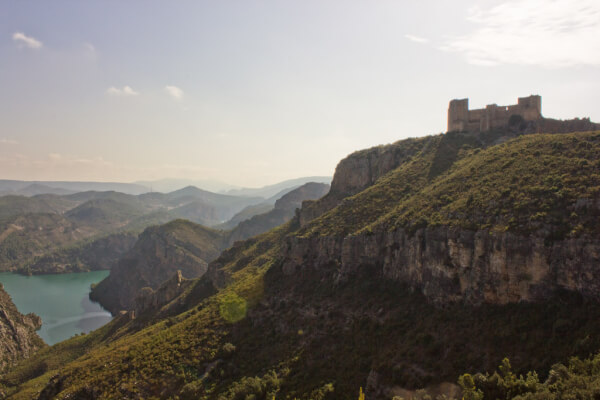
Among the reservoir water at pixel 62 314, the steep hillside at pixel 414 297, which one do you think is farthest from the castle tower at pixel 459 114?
the reservoir water at pixel 62 314

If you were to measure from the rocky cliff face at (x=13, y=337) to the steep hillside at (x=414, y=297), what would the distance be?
73.3 metres

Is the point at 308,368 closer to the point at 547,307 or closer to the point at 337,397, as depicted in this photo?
the point at 337,397

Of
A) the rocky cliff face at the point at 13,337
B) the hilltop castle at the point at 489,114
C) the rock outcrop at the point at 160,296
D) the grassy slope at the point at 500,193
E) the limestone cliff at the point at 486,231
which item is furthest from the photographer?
the rocky cliff face at the point at 13,337

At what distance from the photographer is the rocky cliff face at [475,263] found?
84.4 feet

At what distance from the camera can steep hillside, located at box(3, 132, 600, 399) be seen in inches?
1029

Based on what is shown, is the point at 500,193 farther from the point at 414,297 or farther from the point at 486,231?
the point at 414,297

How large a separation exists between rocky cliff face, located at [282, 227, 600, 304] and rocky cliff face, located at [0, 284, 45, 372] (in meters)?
113

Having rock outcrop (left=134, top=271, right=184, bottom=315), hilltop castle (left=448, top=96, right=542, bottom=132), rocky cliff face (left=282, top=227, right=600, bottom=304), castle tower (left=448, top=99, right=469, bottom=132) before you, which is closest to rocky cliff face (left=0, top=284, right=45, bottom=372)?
rock outcrop (left=134, top=271, right=184, bottom=315)

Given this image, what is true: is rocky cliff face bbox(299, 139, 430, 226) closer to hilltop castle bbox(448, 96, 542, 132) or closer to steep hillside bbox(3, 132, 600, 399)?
hilltop castle bbox(448, 96, 542, 132)

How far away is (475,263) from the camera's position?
31266 millimetres

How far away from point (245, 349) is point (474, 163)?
1520 inches

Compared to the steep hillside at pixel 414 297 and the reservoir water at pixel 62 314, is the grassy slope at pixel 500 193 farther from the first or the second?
the reservoir water at pixel 62 314

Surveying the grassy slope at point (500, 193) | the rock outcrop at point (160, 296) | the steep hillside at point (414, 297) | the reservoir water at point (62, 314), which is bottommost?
the reservoir water at point (62, 314)

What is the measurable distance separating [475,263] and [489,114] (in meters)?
41.3
